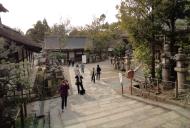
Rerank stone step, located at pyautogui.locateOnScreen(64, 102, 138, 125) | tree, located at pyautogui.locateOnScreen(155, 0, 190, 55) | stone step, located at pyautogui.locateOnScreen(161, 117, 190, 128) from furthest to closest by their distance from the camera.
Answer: tree, located at pyautogui.locateOnScreen(155, 0, 190, 55), stone step, located at pyautogui.locateOnScreen(64, 102, 138, 125), stone step, located at pyautogui.locateOnScreen(161, 117, 190, 128)

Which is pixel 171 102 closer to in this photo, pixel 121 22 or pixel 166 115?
pixel 166 115

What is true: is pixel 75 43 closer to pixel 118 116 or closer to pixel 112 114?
pixel 112 114

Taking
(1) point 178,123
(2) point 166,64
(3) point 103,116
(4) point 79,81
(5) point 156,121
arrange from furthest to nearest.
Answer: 1. (4) point 79,81
2. (2) point 166,64
3. (3) point 103,116
4. (5) point 156,121
5. (1) point 178,123

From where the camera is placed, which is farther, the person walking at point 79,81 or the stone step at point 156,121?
the person walking at point 79,81

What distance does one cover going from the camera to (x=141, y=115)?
11758 millimetres

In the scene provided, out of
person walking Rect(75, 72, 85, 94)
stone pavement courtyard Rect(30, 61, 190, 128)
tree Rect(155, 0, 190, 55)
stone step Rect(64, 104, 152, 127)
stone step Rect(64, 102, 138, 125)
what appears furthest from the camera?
person walking Rect(75, 72, 85, 94)

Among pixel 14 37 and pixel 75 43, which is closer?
pixel 14 37

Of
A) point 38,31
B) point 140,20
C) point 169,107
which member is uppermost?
point 38,31

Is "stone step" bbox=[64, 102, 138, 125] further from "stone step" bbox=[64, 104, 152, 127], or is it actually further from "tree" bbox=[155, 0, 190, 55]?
"tree" bbox=[155, 0, 190, 55]

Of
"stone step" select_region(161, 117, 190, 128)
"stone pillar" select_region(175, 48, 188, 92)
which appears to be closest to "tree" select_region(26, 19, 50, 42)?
"stone pillar" select_region(175, 48, 188, 92)

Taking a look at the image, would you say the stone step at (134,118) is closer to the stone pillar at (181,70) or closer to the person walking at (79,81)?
the stone pillar at (181,70)

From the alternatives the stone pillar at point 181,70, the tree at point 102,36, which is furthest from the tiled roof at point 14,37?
the tree at point 102,36

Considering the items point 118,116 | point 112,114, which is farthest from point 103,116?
point 118,116

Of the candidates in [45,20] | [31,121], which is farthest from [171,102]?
[45,20]
